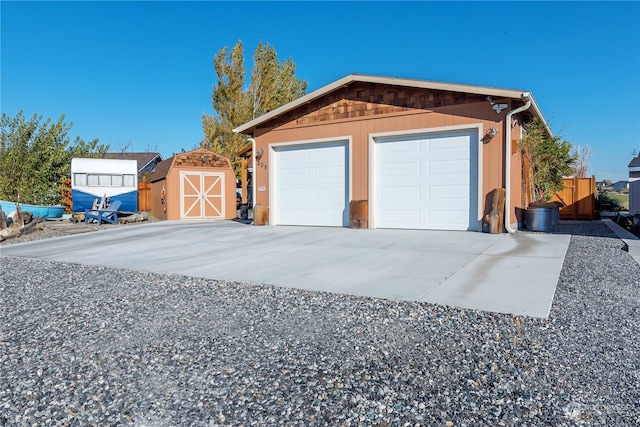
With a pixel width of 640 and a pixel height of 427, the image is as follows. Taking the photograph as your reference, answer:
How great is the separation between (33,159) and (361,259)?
16.7 meters

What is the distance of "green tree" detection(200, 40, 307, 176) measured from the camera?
21.5 meters

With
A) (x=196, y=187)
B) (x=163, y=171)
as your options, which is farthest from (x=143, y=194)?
(x=196, y=187)

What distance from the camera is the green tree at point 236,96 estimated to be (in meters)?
21.5

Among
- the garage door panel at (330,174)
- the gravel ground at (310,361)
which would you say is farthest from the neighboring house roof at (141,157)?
the gravel ground at (310,361)

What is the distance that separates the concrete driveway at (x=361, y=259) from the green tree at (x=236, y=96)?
1271 cm

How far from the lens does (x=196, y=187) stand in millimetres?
15789

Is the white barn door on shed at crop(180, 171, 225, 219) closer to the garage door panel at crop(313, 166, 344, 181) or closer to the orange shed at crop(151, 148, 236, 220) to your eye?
the orange shed at crop(151, 148, 236, 220)

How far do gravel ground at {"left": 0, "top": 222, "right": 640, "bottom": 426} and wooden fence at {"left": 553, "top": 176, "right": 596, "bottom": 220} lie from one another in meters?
12.0

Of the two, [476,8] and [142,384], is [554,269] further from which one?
[476,8]

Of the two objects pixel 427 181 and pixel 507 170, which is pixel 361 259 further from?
pixel 507 170

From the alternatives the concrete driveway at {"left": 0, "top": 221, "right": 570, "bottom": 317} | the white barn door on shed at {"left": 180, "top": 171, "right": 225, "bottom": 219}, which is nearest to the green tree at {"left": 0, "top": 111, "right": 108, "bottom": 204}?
the white barn door on shed at {"left": 180, "top": 171, "right": 225, "bottom": 219}

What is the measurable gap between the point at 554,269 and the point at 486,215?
3.87 meters

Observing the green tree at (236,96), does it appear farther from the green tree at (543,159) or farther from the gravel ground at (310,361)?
the gravel ground at (310,361)

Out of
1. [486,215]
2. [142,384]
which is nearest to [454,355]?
[142,384]
